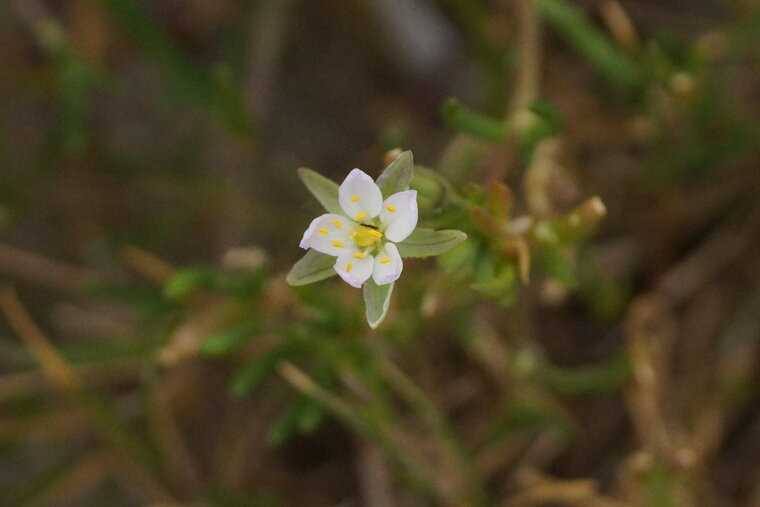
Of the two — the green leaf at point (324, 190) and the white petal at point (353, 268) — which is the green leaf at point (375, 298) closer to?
the white petal at point (353, 268)

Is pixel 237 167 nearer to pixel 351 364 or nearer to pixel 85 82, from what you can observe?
pixel 85 82

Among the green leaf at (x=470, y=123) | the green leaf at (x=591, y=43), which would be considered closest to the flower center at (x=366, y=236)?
the green leaf at (x=470, y=123)

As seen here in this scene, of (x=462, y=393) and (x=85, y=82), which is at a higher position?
(x=85, y=82)

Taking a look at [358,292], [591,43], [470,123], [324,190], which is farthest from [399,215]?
[591,43]

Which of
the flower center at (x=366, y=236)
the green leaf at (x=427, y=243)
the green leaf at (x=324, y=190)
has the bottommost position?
the green leaf at (x=427, y=243)

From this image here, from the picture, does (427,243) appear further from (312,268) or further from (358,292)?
(358,292)

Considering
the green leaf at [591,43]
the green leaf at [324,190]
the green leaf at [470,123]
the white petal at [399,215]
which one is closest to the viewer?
the white petal at [399,215]

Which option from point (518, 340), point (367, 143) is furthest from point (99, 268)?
point (518, 340)
